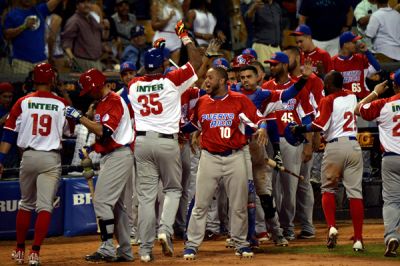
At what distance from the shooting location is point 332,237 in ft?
38.4

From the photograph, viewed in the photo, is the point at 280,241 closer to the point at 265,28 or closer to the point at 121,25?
the point at 265,28

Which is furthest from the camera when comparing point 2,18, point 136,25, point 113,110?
point 136,25

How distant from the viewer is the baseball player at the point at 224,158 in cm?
1114

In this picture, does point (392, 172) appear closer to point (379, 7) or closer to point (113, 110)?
point (113, 110)

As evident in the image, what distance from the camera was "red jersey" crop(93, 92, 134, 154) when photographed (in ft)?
35.9

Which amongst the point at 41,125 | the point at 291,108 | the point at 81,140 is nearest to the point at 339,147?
the point at 291,108

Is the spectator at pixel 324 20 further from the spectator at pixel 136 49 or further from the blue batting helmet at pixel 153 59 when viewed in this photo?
the blue batting helmet at pixel 153 59

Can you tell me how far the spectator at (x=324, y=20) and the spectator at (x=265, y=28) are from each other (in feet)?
2.91

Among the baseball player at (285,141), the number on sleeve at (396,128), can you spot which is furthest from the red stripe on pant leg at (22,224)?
the number on sleeve at (396,128)

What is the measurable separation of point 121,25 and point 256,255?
8.54 meters

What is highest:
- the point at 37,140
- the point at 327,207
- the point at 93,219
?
the point at 37,140

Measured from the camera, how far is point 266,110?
12336mm

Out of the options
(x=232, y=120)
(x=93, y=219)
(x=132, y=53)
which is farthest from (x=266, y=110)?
(x=132, y=53)

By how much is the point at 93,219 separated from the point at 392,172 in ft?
17.7
